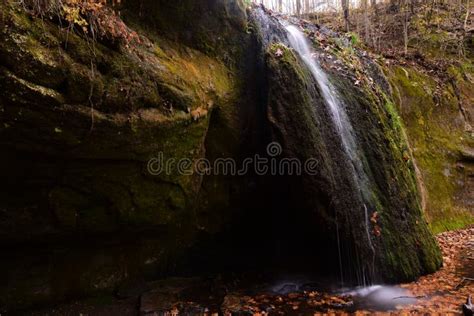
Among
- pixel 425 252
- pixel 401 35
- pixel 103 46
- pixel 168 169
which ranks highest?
pixel 401 35

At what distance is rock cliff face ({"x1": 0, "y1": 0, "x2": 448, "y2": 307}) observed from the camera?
12.6 feet

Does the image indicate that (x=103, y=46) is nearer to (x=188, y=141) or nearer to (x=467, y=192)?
(x=188, y=141)

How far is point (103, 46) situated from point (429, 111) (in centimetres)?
1170

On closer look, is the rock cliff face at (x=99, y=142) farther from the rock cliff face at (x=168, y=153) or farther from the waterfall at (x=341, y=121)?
the waterfall at (x=341, y=121)

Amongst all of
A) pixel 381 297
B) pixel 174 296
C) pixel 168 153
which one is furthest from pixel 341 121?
pixel 174 296

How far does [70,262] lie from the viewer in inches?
200

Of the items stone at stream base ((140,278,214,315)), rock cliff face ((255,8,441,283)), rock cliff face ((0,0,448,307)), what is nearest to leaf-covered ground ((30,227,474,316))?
stone at stream base ((140,278,214,315))

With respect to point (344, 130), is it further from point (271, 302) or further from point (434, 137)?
point (434, 137)

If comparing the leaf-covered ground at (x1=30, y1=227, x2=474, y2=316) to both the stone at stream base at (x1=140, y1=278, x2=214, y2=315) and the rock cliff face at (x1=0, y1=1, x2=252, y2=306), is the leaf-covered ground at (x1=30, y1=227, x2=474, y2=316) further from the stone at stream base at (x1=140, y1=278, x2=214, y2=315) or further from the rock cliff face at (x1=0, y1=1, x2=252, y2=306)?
the rock cliff face at (x1=0, y1=1, x2=252, y2=306)

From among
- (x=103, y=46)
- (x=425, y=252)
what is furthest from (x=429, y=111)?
(x=103, y=46)

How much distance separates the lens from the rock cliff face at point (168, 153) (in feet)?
12.6

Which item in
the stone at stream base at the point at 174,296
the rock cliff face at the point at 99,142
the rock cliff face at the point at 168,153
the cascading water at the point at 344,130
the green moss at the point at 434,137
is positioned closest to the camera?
the rock cliff face at the point at 99,142

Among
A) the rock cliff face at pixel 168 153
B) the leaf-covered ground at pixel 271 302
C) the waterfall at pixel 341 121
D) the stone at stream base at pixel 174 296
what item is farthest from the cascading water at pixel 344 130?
the stone at stream base at pixel 174 296

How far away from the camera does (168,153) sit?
16.6 ft
